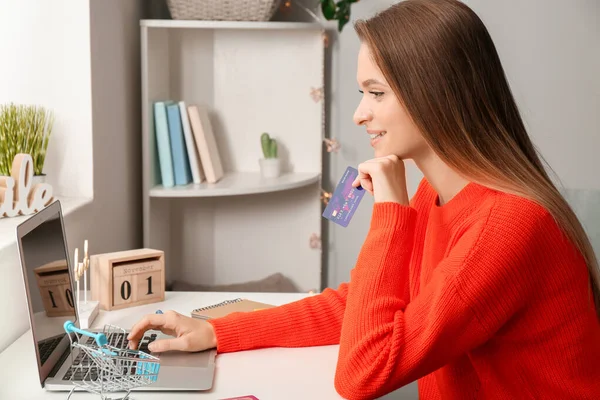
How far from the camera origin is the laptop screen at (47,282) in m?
1.19

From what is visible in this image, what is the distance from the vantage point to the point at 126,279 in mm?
1639

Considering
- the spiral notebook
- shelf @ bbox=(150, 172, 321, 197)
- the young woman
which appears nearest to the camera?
the young woman

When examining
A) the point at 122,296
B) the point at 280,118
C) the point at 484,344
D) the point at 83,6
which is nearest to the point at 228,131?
the point at 280,118

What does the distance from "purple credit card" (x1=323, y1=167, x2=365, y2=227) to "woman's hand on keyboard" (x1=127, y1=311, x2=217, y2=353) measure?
309mm

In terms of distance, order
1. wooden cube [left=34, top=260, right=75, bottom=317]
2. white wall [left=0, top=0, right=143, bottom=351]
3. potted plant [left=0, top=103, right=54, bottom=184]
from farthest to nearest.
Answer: white wall [left=0, top=0, right=143, bottom=351] < potted plant [left=0, top=103, right=54, bottom=184] < wooden cube [left=34, top=260, right=75, bottom=317]

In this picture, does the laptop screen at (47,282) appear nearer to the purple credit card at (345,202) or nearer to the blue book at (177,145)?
the purple credit card at (345,202)

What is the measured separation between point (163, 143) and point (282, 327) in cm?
115

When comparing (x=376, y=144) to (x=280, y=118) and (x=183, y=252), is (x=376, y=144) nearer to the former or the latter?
(x=280, y=118)

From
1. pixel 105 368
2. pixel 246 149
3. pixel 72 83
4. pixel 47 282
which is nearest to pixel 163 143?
pixel 246 149

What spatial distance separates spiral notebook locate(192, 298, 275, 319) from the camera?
1.53 m

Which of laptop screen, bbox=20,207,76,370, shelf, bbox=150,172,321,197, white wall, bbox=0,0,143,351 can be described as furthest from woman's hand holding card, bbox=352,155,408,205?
shelf, bbox=150,172,321,197

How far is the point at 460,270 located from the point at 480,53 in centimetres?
35

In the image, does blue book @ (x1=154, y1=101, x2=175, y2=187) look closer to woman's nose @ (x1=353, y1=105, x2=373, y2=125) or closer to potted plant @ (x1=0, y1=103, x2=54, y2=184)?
potted plant @ (x1=0, y1=103, x2=54, y2=184)

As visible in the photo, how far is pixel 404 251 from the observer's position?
1.24 m
